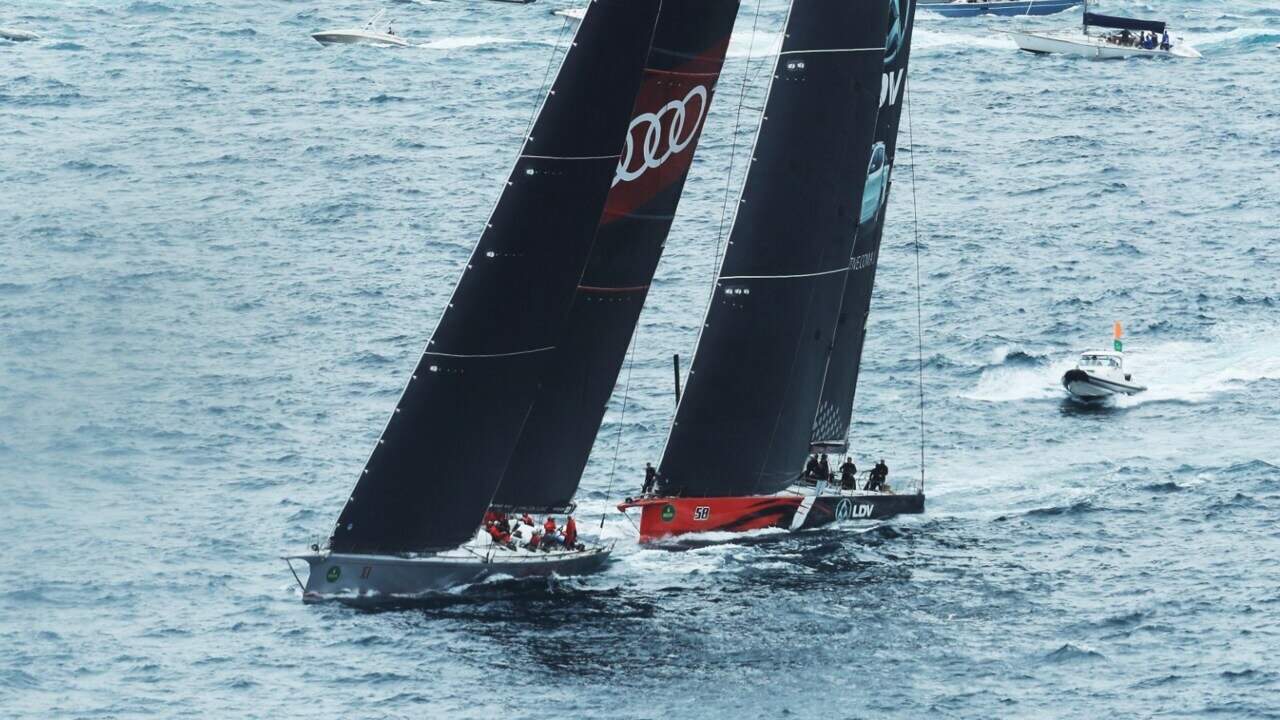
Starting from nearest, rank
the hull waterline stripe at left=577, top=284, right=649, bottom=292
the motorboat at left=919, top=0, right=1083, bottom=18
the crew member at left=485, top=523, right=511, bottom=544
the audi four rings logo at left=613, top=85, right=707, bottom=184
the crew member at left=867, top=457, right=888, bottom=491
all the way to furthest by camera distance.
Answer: the audi four rings logo at left=613, top=85, right=707, bottom=184 → the hull waterline stripe at left=577, top=284, right=649, bottom=292 → the crew member at left=485, top=523, right=511, bottom=544 → the crew member at left=867, top=457, right=888, bottom=491 → the motorboat at left=919, top=0, right=1083, bottom=18

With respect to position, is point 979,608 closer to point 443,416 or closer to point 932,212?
point 443,416

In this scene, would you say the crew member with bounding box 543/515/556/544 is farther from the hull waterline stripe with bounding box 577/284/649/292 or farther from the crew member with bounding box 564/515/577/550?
the hull waterline stripe with bounding box 577/284/649/292

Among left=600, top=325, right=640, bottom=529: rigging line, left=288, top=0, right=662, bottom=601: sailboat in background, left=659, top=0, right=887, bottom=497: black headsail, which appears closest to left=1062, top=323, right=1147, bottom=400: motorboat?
left=659, top=0, right=887, bottom=497: black headsail

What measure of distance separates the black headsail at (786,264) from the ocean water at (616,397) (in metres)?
3.67

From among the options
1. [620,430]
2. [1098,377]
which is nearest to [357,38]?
[620,430]

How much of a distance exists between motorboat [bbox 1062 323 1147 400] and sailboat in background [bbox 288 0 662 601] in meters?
31.1

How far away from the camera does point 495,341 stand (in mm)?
69000

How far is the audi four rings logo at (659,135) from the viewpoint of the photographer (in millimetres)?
72000

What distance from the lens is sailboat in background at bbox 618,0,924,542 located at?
244ft

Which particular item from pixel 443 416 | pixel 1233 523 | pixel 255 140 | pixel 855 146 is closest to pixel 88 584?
pixel 443 416

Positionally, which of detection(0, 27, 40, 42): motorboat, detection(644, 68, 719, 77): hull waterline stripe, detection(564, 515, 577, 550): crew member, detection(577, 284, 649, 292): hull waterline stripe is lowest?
detection(564, 515, 577, 550): crew member

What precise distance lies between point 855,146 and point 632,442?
19729 mm

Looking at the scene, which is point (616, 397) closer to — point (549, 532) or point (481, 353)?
point (549, 532)

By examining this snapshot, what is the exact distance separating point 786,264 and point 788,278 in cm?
53
